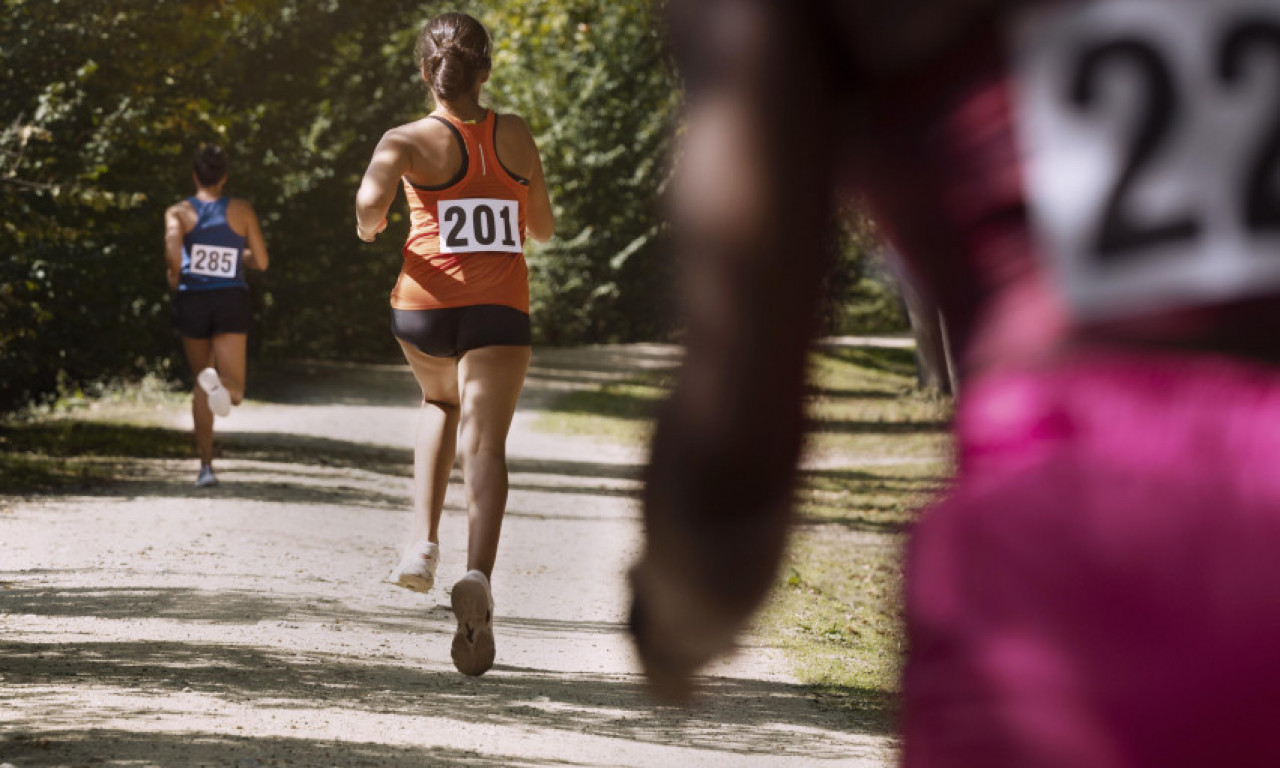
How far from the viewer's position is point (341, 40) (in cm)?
2325

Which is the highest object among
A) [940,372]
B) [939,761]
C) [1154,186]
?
[1154,186]

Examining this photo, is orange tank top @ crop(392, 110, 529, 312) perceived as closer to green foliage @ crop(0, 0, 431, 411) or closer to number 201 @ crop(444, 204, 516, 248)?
number 201 @ crop(444, 204, 516, 248)

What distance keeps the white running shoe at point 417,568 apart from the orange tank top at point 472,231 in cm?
79

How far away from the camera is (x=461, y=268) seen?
648 cm

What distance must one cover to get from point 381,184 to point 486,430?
2.76 ft

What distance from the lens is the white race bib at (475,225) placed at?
6426mm

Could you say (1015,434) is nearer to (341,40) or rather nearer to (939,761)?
(939,761)

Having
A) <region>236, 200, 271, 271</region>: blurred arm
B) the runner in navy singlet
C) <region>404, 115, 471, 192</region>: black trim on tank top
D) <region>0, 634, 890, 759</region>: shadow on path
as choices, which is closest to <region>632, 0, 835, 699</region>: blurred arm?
the runner in navy singlet

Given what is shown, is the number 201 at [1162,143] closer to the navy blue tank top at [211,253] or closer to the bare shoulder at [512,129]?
the bare shoulder at [512,129]

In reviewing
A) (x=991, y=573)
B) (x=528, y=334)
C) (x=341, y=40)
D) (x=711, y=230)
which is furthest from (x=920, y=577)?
(x=341, y=40)

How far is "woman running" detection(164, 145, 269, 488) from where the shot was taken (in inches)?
459

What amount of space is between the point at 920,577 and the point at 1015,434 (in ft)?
0.38

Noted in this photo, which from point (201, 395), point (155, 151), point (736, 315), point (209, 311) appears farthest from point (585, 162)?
point (736, 315)

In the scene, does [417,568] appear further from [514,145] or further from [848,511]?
[848,511]
